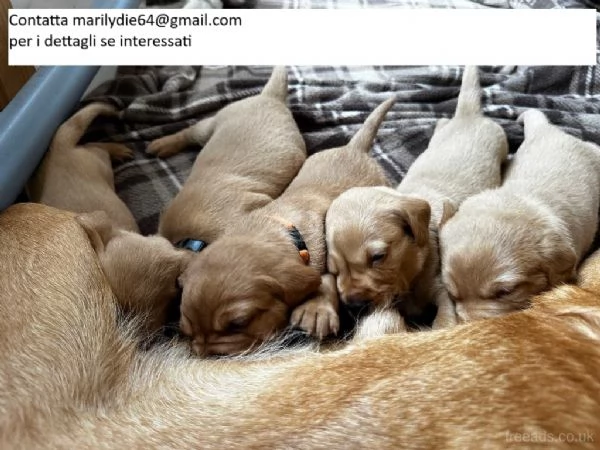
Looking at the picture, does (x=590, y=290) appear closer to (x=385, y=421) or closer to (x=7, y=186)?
(x=385, y=421)

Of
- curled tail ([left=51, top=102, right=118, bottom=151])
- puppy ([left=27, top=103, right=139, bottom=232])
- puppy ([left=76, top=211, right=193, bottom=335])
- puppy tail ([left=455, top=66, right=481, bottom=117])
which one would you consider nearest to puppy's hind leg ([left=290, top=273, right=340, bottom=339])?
puppy ([left=76, top=211, right=193, bottom=335])

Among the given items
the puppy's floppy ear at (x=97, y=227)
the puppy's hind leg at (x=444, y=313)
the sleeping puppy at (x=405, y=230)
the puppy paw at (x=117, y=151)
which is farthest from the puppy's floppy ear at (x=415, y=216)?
the puppy paw at (x=117, y=151)

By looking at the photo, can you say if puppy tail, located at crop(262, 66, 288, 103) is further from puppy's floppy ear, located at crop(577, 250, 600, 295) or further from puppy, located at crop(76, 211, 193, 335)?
puppy's floppy ear, located at crop(577, 250, 600, 295)

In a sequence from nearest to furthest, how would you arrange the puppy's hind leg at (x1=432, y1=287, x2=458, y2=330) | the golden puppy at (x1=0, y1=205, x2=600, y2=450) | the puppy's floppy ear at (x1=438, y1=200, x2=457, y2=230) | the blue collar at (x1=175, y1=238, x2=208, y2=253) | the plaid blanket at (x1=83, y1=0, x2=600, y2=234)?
1. the golden puppy at (x1=0, y1=205, x2=600, y2=450)
2. the puppy's hind leg at (x1=432, y1=287, x2=458, y2=330)
3. the puppy's floppy ear at (x1=438, y1=200, x2=457, y2=230)
4. the blue collar at (x1=175, y1=238, x2=208, y2=253)
5. the plaid blanket at (x1=83, y1=0, x2=600, y2=234)

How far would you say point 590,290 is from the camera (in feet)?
5.01

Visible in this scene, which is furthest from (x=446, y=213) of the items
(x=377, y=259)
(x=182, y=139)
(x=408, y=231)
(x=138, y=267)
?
(x=182, y=139)

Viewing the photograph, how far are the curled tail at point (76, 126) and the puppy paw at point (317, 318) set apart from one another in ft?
3.13

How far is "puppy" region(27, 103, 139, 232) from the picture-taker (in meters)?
2.03

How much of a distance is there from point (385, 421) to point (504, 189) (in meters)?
0.93

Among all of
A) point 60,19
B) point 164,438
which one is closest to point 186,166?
point 60,19

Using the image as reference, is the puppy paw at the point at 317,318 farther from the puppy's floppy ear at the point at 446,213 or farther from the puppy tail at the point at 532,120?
the puppy tail at the point at 532,120

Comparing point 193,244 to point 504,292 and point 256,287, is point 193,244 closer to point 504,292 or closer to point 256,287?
point 256,287

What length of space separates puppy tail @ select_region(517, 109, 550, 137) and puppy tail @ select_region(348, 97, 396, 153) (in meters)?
0.45

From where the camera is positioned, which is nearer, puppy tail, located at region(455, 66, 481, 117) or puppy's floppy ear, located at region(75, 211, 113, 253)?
puppy's floppy ear, located at region(75, 211, 113, 253)
